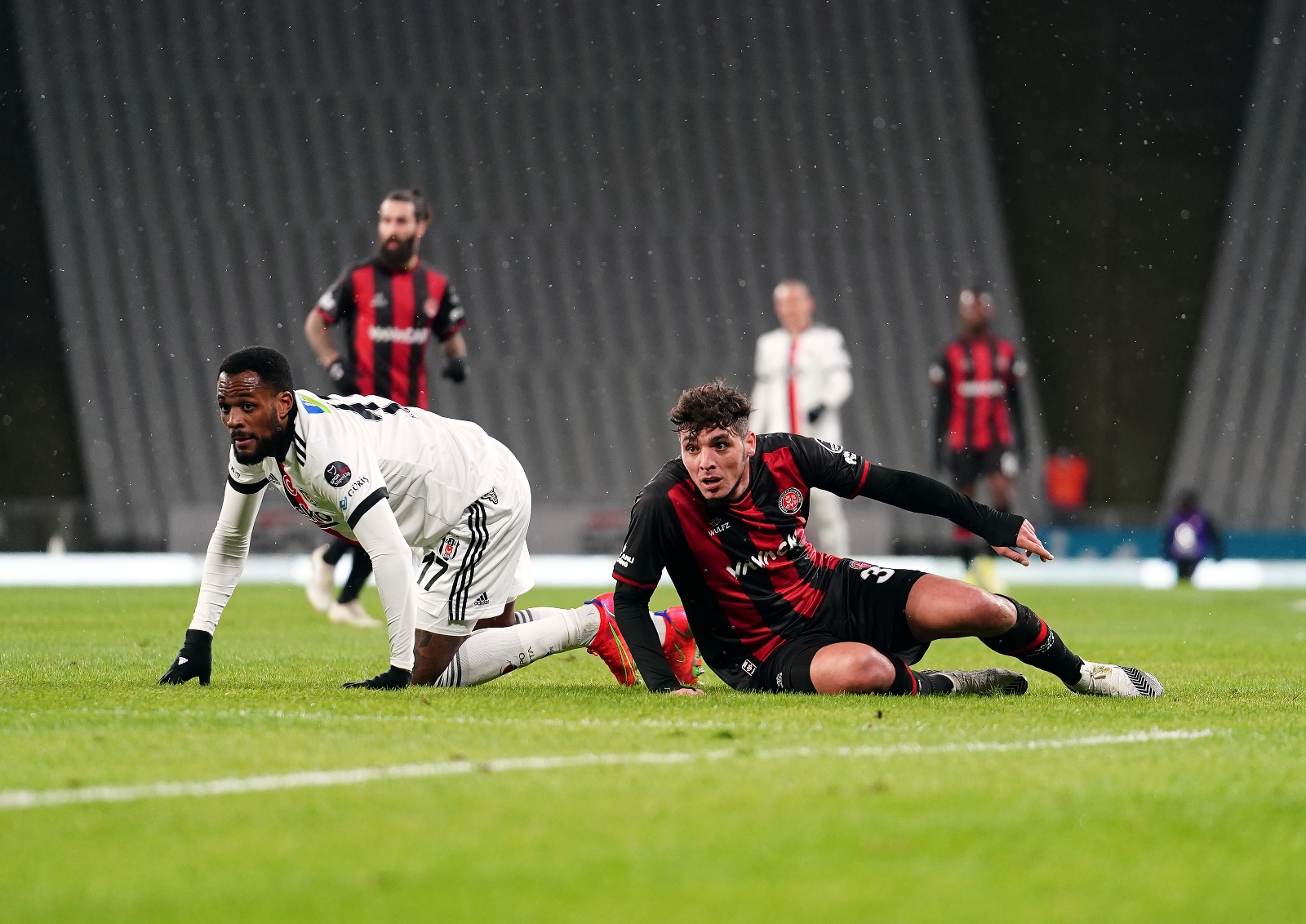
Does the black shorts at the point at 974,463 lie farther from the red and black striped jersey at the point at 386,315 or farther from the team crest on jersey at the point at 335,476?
the team crest on jersey at the point at 335,476

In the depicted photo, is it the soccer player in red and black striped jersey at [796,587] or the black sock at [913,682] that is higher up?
the soccer player in red and black striped jersey at [796,587]

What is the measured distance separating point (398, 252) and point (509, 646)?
4166 mm

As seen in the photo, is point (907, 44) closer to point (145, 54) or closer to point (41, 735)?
point (145, 54)

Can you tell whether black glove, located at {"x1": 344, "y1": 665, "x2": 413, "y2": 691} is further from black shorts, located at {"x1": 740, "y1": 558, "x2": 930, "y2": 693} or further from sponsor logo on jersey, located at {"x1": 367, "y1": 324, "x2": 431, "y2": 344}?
sponsor logo on jersey, located at {"x1": 367, "y1": 324, "x2": 431, "y2": 344}

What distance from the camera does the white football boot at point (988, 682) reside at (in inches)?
244

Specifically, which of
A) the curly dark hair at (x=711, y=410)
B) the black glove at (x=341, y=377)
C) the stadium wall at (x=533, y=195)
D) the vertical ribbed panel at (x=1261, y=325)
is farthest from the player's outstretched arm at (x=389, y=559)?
the vertical ribbed panel at (x=1261, y=325)

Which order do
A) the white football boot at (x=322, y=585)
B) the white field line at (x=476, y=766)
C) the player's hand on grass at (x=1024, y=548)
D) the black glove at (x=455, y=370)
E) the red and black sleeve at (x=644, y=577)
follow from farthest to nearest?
the white football boot at (x=322, y=585) → the black glove at (x=455, y=370) → the red and black sleeve at (x=644, y=577) → the player's hand on grass at (x=1024, y=548) → the white field line at (x=476, y=766)

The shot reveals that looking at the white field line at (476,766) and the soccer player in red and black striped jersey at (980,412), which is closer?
the white field line at (476,766)

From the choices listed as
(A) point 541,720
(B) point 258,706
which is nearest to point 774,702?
(A) point 541,720

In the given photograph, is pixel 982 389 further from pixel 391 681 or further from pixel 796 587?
pixel 391 681

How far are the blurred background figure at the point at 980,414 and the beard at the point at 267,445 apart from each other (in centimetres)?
942

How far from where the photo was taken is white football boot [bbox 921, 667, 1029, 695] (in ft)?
20.3

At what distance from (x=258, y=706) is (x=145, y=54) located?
24776mm

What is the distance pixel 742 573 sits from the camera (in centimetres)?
597
